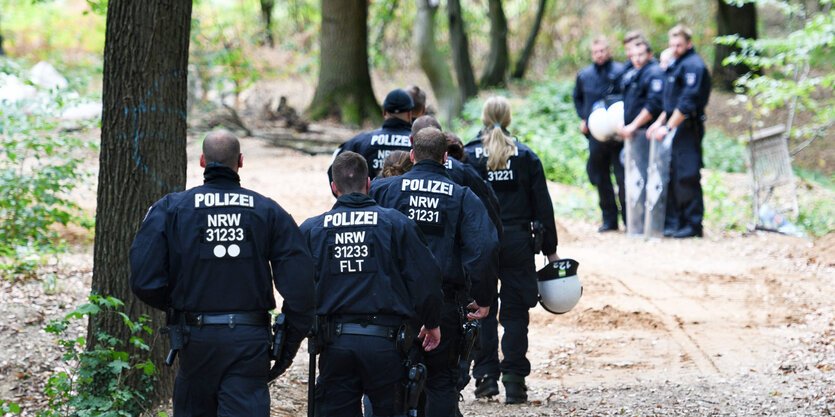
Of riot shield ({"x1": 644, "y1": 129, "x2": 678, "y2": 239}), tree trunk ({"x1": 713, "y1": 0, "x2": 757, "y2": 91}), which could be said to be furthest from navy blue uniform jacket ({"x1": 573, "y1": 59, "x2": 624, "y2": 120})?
tree trunk ({"x1": 713, "y1": 0, "x2": 757, "y2": 91})

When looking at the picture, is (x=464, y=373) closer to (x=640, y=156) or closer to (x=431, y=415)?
(x=431, y=415)

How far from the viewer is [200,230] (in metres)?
4.24

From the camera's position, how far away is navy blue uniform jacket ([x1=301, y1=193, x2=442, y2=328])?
14.6ft

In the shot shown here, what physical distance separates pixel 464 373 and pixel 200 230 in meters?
1.99

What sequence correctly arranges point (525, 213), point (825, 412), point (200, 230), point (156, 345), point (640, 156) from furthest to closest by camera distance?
point (640, 156) < point (525, 213) < point (825, 412) < point (156, 345) < point (200, 230)

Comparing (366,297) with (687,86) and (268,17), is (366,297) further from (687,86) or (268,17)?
(268,17)

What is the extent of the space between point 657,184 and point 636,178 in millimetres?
280

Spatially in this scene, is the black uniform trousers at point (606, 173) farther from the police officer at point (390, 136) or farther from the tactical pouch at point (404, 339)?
the tactical pouch at point (404, 339)

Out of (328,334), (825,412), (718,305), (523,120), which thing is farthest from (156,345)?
(523,120)

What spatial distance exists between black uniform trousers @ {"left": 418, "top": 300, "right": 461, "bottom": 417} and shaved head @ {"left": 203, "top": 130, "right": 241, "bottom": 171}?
153 cm

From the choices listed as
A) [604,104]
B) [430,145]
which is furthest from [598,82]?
[430,145]

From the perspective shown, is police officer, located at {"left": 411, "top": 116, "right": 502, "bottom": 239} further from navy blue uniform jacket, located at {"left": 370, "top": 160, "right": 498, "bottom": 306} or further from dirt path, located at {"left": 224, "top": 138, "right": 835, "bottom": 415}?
dirt path, located at {"left": 224, "top": 138, "right": 835, "bottom": 415}

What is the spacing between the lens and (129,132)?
5457mm

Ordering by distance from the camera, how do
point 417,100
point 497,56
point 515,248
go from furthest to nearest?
point 497,56, point 417,100, point 515,248
